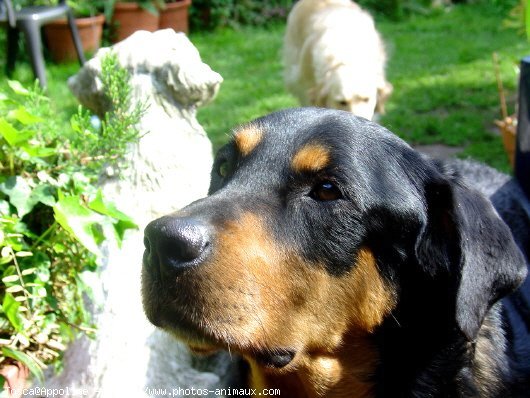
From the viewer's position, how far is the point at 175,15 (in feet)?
38.5

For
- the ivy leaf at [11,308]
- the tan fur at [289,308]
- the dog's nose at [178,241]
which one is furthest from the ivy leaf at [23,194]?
the tan fur at [289,308]

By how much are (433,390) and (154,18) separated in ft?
31.3

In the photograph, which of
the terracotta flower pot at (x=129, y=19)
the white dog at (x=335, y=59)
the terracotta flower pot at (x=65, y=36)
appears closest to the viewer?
the white dog at (x=335, y=59)

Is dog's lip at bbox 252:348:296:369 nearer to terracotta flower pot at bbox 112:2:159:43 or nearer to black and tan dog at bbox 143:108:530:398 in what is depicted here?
black and tan dog at bbox 143:108:530:398

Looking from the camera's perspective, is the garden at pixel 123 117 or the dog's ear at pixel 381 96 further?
the dog's ear at pixel 381 96

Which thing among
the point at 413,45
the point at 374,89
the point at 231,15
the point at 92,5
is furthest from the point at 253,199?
the point at 231,15

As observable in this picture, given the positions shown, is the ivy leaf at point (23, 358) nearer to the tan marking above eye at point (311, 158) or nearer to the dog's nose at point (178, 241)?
the dog's nose at point (178, 241)

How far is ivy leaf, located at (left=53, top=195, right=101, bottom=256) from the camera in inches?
107

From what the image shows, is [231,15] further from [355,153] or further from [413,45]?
[355,153]

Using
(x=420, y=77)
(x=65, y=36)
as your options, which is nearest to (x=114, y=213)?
(x=65, y=36)

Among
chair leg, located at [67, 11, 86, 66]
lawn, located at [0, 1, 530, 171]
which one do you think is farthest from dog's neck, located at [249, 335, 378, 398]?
chair leg, located at [67, 11, 86, 66]

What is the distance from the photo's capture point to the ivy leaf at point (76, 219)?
2.71 metres

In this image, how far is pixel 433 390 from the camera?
2678 millimetres

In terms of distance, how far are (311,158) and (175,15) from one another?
984cm
